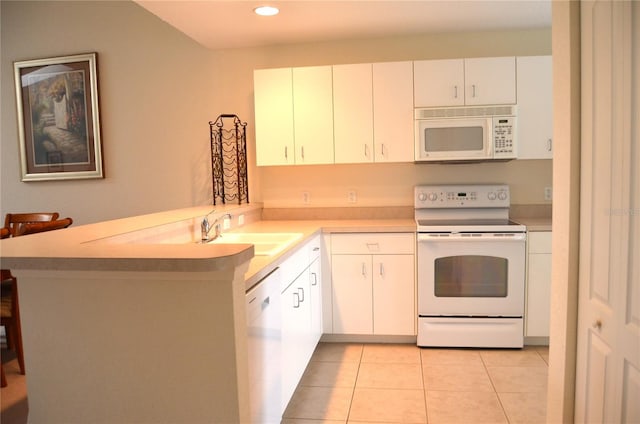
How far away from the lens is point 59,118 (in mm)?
4293

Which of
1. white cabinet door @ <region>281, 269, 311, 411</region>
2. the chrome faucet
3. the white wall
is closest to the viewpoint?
white cabinet door @ <region>281, 269, 311, 411</region>

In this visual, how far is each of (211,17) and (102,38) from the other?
1665 mm

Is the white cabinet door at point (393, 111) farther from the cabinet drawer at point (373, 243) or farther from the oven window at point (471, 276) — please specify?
the oven window at point (471, 276)

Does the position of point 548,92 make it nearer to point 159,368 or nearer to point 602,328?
point 602,328

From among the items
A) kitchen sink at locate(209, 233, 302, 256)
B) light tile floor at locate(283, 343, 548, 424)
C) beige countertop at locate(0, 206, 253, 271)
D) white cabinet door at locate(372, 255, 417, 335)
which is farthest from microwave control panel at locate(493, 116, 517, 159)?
beige countertop at locate(0, 206, 253, 271)

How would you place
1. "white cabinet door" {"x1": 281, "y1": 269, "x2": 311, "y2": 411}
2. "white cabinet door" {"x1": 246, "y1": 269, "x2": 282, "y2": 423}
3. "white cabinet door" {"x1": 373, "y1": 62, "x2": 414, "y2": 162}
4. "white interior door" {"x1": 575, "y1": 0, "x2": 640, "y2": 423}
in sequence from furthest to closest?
1. "white cabinet door" {"x1": 373, "y1": 62, "x2": 414, "y2": 162}
2. "white cabinet door" {"x1": 281, "y1": 269, "x2": 311, "y2": 411}
3. "white cabinet door" {"x1": 246, "y1": 269, "x2": 282, "y2": 423}
4. "white interior door" {"x1": 575, "y1": 0, "x2": 640, "y2": 423}

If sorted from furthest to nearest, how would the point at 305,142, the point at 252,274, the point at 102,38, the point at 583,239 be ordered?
1. the point at 102,38
2. the point at 305,142
3. the point at 252,274
4. the point at 583,239

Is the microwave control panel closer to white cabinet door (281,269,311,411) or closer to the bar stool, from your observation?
white cabinet door (281,269,311,411)

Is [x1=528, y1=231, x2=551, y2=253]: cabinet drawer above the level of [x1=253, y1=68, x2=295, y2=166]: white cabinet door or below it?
below

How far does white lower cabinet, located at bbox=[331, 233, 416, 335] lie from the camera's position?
3.28 meters

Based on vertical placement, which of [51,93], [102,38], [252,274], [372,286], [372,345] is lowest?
[372,345]

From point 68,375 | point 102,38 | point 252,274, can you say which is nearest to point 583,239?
point 252,274

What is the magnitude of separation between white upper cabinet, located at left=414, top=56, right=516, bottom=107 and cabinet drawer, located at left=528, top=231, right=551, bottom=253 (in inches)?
37.0

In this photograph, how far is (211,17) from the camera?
3006mm
